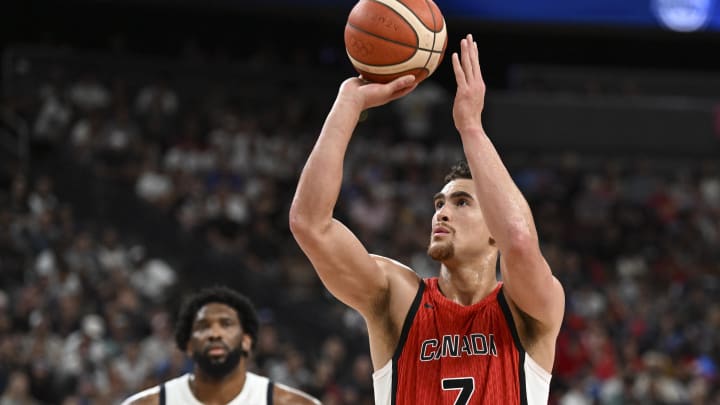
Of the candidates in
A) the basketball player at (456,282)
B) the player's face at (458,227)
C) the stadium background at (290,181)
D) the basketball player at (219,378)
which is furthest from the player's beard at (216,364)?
the stadium background at (290,181)

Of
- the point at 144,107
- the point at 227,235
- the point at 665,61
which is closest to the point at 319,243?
the point at 227,235

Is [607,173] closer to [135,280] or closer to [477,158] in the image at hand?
[135,280]

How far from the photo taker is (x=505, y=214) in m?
3.86

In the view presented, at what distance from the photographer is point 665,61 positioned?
20594 mm

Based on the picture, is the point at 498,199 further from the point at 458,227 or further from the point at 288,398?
the point at 288,398

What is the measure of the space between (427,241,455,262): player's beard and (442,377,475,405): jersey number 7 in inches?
18.2

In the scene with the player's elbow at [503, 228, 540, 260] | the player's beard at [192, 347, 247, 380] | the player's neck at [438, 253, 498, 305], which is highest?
the player's beard at [192, 347, 247, 380]

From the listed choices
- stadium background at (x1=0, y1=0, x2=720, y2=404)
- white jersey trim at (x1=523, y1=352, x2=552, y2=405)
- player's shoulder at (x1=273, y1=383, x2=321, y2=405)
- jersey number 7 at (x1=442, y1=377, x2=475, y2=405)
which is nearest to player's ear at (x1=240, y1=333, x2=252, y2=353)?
player's shoulder at (x1=273, y1=383, x2=321, y2=405)

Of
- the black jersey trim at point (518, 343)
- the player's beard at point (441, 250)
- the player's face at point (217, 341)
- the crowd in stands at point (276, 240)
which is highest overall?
the crowd in stands at point (276, 240)

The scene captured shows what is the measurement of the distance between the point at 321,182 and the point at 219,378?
275 centimetres

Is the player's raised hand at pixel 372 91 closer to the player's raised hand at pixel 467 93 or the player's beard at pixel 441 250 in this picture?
the player's raised hand at pixel 467 93

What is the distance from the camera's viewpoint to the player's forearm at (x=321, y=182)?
3.87 meters

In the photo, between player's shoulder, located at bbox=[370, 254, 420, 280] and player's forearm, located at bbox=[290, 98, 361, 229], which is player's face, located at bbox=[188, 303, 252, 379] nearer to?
player's shoulder, located at bbox=[370, 254, 420, 280]

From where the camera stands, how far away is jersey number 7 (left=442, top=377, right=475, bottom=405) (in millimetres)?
4059
